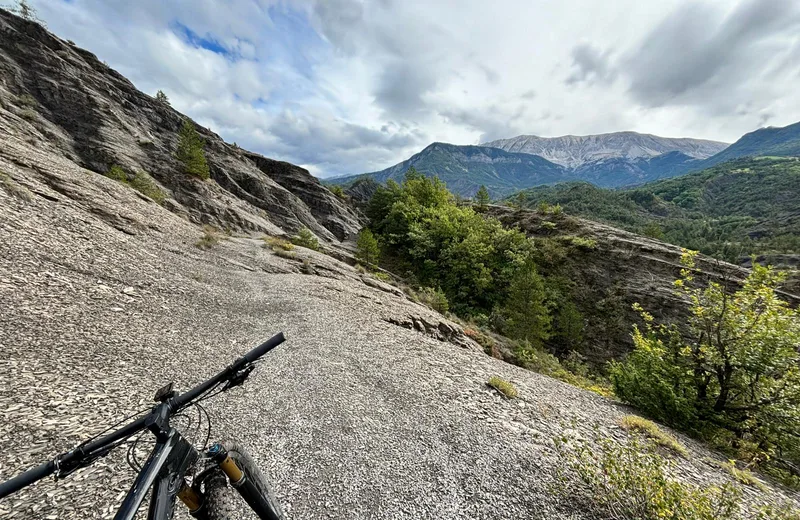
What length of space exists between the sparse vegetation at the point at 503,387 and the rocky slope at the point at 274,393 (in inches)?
11.3

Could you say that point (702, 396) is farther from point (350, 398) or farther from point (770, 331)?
point (350, 398)

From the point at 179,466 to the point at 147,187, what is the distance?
3051 centimetres

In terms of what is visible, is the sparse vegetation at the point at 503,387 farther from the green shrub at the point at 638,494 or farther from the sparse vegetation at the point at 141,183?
the sparse vegetation at the point at 141,183

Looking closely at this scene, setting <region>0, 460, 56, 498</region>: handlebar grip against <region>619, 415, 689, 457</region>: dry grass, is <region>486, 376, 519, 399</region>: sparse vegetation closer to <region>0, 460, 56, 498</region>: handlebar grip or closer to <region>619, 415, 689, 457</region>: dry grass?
<region>619, 415, 689, 457</region>: dry grass

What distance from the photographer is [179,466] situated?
2.17 m

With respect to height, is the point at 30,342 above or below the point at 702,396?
below

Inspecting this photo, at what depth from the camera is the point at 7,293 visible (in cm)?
694

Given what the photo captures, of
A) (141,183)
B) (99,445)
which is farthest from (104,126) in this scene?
(99,445)

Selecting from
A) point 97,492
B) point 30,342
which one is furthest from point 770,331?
point 30,342

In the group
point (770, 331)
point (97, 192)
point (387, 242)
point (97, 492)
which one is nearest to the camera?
point (97, 492)

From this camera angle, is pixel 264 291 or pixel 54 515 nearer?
pixel 54 515

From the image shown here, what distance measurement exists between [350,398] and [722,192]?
832ft

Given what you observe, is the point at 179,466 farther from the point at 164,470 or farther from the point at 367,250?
the point at 367,250

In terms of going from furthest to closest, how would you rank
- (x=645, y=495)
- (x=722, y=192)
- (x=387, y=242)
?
(x=722, y=192)
(x=387, y=242)
(x=645, y=495)
